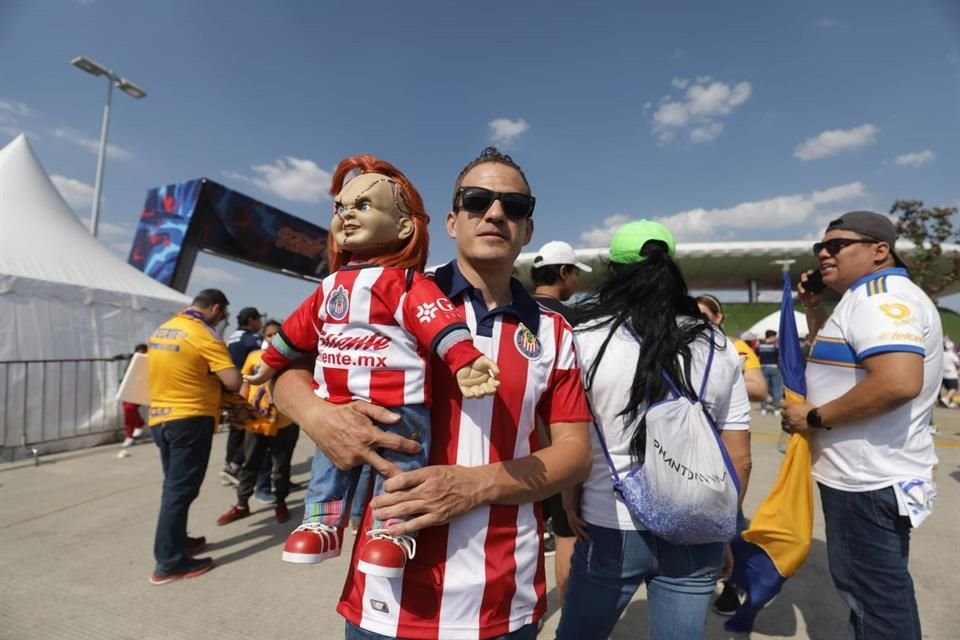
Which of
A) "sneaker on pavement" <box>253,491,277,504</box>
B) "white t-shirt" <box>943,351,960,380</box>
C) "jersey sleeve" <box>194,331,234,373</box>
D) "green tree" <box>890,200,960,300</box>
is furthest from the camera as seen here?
"green tree" <box>890,200,960,300</box>

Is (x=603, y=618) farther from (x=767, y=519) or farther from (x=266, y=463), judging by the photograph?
(x=266, y=463)

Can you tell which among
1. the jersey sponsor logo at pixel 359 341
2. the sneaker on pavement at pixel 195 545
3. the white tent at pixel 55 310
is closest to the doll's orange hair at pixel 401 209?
the jersey sponsor logo at pixel 359 341

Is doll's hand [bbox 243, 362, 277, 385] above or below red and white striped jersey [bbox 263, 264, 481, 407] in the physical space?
below

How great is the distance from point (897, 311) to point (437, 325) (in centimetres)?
184

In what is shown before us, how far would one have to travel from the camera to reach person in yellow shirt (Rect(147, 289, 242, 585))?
334cm

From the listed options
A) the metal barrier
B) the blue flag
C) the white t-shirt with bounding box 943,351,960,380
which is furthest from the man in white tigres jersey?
the white t-shirt with bounding box 943,351,960,380

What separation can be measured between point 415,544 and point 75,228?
10947 millimetres

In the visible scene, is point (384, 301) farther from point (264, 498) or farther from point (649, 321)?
point (264, 498)

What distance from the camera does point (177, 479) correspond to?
338 centimetres

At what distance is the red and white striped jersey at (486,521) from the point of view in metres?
1.18

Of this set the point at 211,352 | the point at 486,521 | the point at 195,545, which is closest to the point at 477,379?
the point at 486,521

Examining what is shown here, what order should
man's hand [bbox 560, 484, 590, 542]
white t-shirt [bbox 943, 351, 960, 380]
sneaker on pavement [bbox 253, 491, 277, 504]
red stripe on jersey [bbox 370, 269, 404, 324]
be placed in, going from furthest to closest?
white t-shirt [bbox 943, 351, 960, 380]
sneaker on pavement [bbox 253, 491, 277, 504]
man's hand [bbox 560, 484, 590, 542]
red stripe on jersey [bbox 370, 269, 404, 324]

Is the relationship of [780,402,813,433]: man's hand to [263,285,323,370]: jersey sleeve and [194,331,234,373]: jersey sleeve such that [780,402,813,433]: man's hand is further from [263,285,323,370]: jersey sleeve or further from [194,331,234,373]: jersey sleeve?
[194,331,234,373]: jersey sleeve

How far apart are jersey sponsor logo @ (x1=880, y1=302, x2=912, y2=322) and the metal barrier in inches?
352
